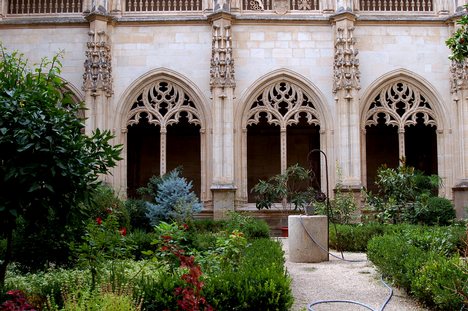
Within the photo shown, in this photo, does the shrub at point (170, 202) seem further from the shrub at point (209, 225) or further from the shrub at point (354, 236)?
the shrub at point (354, 236)

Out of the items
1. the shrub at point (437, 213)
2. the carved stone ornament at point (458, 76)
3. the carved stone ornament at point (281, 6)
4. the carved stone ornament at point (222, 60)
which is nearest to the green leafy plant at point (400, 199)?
the shrub at point (437, 213)

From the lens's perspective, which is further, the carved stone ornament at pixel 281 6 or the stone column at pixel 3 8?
the carved stone ornament at pixel 281 6

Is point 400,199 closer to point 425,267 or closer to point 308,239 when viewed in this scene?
point 308,239

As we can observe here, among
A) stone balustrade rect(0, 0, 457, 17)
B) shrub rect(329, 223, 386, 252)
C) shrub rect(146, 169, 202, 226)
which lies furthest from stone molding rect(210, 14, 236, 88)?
shrub rect(329, 223, 386, 252)

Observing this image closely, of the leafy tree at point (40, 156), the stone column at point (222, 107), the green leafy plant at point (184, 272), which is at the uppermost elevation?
the stone column at point (222, 107)

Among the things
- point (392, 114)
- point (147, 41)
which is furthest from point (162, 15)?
point (392, 114)

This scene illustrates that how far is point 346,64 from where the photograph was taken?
581 inches

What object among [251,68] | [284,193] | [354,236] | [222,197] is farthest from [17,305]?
[251,68]

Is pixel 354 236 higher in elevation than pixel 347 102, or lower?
lower

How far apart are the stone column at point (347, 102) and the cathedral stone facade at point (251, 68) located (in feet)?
0.11

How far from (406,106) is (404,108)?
93 mm

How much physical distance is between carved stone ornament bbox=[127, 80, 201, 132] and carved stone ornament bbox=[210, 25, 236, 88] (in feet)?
3.49

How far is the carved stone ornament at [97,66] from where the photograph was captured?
47.9ft

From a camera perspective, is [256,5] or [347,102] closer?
[347,102]
